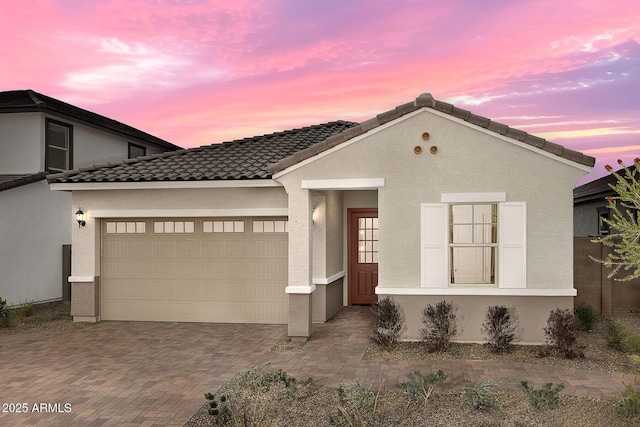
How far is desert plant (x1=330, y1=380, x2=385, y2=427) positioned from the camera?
560 cm

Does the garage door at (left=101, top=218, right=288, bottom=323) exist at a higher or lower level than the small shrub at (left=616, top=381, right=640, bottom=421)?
higher

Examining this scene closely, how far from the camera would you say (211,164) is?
12102mm

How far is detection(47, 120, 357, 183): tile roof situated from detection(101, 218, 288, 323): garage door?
1150mm

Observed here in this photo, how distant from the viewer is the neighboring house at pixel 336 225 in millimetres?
9305

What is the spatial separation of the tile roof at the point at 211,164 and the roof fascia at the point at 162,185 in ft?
0.29

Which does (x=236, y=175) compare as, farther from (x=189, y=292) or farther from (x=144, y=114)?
(x=144, y=114)

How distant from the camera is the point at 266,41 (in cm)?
1329

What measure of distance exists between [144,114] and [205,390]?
14.1 m

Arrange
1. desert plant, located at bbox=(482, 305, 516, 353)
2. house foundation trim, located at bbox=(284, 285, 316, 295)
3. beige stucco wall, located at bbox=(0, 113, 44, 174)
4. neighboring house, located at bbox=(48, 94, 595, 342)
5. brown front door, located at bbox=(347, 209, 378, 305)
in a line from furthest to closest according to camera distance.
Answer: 1. beige stucco wall, located at bbox=(0, 113, 44, 174)
2. brown front door, located at bbox=(347, 209, 378, 305)
3. house foundation trim, located at bbox=(284, 285, 316, 295)
4. neighboring house, located at bbox=(48, 94, 595, 342)
5. desert plant, located at bbox=(482, 305, 516, 353)

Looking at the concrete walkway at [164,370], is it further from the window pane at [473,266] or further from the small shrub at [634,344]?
the window pane at [473,266]

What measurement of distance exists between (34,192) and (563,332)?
14.1 metres

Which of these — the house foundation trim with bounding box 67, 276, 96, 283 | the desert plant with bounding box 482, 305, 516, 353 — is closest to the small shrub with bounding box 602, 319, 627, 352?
the desert plant with bounding box 482, 305, 516, 353

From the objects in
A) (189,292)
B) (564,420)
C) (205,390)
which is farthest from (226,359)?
(564,420)

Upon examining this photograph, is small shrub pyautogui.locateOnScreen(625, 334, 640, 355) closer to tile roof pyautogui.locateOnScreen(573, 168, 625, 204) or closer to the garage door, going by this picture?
the garage door
